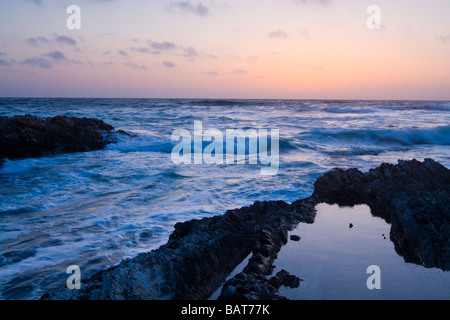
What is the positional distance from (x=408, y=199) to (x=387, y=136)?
47.2 ft

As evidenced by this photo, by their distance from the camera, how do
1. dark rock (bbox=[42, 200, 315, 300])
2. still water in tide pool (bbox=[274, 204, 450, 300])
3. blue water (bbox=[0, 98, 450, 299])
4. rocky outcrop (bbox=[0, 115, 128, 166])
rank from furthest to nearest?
rocky outcrop (bbox=[0, 115, 128, 166]), blue water (bbox=[0, 98, 450, 299]), still water in tide pool (bbox=[274, 204, 450, 300]), dark rock (bbox=[42, 200, 315, 300])

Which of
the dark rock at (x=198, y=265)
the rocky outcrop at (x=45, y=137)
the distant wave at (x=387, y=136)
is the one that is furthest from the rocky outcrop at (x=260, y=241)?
the distant wave at (x=387, y=136)

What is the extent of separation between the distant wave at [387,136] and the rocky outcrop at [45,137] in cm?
1037

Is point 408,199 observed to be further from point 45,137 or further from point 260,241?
point 45,137

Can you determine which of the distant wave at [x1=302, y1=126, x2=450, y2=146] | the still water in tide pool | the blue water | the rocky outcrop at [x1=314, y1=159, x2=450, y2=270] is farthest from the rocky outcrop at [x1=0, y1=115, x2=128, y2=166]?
the distant wave at [x1=302, y1=126, x2=450, y2=146]

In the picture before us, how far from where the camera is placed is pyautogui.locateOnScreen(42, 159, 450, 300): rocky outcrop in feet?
9.72

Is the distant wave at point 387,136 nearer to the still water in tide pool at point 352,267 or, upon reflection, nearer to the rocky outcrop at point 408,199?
the rocky outcrop at point 408,199

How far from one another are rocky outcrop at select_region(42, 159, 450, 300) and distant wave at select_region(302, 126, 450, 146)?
10.9 metres

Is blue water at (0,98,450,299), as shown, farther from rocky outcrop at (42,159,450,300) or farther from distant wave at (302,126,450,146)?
distant wave at (302,126,450,146)

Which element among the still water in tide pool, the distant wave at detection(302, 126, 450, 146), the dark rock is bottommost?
the still water in tide pool

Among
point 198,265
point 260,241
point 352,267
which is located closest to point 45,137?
point 260,241

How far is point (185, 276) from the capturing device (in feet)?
10.5

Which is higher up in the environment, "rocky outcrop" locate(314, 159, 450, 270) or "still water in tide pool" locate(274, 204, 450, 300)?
"rocky outcrop" locate(314, 159, 450, 270)

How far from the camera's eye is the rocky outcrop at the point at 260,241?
296cm
